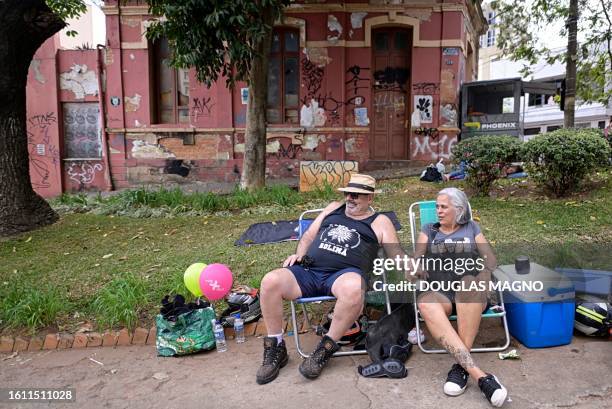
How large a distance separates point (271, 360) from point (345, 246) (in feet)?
3.28

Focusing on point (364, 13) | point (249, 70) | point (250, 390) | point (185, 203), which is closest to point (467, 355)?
point (250, 390)

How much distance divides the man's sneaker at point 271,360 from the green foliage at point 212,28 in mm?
5213

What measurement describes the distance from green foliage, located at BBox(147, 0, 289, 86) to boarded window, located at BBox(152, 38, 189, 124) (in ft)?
15.1

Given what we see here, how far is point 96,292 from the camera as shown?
4.80 meters

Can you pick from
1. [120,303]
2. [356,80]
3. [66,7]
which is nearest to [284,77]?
[356,80]

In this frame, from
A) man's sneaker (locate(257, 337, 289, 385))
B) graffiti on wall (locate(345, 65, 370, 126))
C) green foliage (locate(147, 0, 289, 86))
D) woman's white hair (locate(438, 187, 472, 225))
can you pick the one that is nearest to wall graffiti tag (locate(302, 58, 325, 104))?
graffiti on wall (locate(345, 65, 370, 126))

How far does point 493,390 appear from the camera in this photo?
111 inches

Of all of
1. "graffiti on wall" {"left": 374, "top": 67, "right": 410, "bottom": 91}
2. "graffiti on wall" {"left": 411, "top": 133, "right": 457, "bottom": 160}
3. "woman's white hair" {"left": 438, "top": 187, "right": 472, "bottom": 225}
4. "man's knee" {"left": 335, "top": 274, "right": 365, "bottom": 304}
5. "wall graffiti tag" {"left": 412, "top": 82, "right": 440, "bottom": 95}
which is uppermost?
"graffiti on wall" {"left": 374, "top": 67, "right": 410, "bottom": 91}

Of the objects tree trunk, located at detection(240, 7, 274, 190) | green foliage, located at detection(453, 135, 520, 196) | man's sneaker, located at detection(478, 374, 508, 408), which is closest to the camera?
man's sneaker, located at detection(478, 374, 508, 408)

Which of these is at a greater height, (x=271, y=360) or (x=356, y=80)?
(x=356, y=80)

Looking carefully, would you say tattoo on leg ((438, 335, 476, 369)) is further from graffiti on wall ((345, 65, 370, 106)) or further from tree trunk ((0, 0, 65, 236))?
graffiti on wall ((345, 65, 370, 106))

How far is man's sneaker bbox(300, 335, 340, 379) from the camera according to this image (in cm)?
322

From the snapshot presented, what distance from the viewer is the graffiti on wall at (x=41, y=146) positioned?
1266cm

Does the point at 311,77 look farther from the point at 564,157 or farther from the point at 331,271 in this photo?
the point at 331,271
